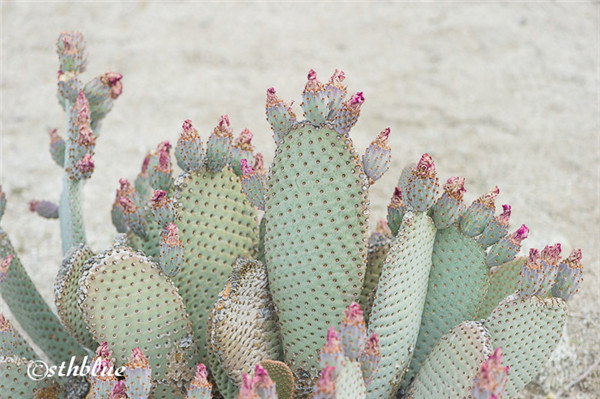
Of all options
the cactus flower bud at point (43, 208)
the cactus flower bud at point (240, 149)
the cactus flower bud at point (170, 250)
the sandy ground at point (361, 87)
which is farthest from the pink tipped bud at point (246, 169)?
the sandy ground at point (361, 87)

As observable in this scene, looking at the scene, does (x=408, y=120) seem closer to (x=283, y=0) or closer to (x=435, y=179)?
(x=283, y=0)

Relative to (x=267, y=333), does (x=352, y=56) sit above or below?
above

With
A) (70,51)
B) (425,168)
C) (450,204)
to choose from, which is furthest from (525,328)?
(70,51)

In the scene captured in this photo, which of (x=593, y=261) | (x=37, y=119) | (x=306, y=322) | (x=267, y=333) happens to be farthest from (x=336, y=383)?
(x=37, y=119)

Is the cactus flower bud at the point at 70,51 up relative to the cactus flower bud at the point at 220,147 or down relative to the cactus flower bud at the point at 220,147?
up

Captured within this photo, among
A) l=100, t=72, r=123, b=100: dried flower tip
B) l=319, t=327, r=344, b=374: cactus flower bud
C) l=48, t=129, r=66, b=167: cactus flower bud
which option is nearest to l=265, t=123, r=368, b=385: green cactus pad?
l=319, t=327, r=344, b=374: cactus flower bud

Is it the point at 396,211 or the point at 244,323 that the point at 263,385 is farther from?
the point at 396,211

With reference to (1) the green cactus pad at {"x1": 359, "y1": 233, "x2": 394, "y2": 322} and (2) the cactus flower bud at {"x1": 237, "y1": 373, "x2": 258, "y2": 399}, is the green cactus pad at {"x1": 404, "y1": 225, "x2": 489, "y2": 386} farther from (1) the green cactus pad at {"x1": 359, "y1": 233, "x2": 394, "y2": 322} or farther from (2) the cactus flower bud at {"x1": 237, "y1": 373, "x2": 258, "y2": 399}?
(2) the cactus flower bud at {"x1": 237, "y1": 373, "x2": 258, "y2": 399}

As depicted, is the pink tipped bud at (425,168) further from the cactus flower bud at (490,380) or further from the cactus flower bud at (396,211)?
the cactus flower bud at (490,380)
